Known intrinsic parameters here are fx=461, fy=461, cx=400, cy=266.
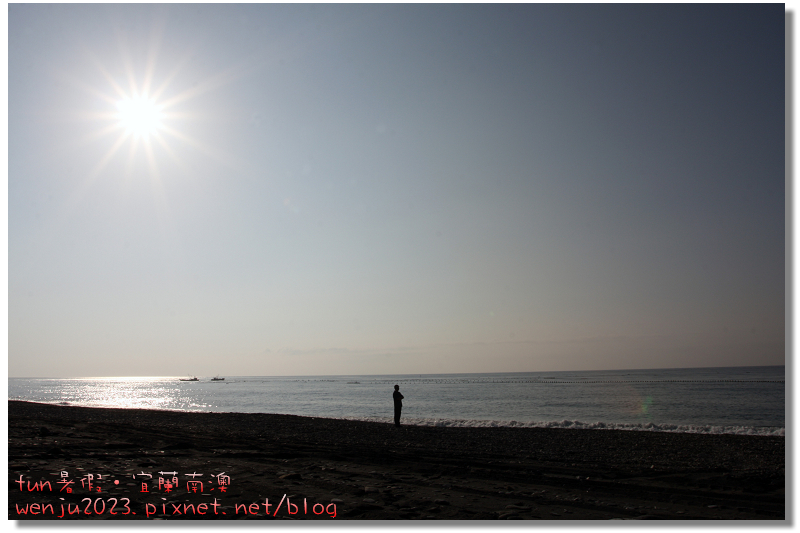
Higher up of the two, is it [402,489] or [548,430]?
[402,489]

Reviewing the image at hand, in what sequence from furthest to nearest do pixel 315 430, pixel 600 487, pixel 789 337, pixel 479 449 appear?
pixel 315 430
pixel 479 449
pixel 600 487
pixel 789 337

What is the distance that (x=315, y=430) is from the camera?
1811 cm

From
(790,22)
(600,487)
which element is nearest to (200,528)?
(600,487)

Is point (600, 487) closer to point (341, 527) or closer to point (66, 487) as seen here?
point (341, 527)

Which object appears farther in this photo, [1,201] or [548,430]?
[548,430]

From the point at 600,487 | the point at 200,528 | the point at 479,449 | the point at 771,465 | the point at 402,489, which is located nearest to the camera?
the point at 200,528

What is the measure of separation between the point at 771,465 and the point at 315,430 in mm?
14229

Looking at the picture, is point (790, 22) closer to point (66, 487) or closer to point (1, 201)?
point (1, 201)

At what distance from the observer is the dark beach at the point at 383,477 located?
6480mm

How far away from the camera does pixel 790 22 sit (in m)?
6.80

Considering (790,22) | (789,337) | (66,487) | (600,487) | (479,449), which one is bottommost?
(479,449)

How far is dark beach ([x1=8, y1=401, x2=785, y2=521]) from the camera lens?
6480mm

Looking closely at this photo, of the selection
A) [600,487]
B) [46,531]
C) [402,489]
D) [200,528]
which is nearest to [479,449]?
[600,487]

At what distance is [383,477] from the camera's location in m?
8.75
